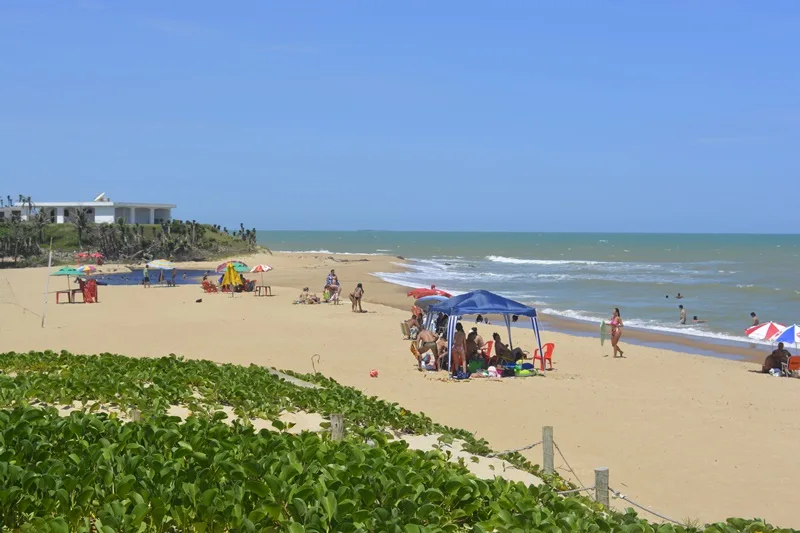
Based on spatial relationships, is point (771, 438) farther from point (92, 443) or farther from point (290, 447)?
point (92, 443)

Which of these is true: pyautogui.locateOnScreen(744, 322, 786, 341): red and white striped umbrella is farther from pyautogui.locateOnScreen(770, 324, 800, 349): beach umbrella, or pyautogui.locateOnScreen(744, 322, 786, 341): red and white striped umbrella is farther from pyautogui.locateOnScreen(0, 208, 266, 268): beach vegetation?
pyautogui.locateOnScreen(0, 208, 266, 268): beach vegetation

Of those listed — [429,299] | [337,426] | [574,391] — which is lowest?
[574,391]

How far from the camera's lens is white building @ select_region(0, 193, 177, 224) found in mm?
82000

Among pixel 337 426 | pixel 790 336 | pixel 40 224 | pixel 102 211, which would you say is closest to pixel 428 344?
pixel 790 336

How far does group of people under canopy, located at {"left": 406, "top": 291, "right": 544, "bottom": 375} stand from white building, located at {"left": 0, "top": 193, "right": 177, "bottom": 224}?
67.8 m

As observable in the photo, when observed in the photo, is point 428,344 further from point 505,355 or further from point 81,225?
point 81,225

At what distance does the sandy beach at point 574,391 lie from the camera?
33.4 feet

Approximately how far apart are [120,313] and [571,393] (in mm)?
17970

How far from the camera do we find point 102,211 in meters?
82.4

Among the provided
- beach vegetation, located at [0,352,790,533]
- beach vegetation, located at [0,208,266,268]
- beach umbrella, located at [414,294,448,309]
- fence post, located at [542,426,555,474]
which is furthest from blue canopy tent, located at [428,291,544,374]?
beach vegetation, located at [0,208,266,268]

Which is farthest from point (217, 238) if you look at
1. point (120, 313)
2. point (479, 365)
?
point (479, 365)

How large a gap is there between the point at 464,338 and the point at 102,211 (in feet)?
242

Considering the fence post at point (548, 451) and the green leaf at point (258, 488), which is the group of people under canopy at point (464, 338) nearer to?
the fence post at point (548, 451)

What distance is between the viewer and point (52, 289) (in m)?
39.2
